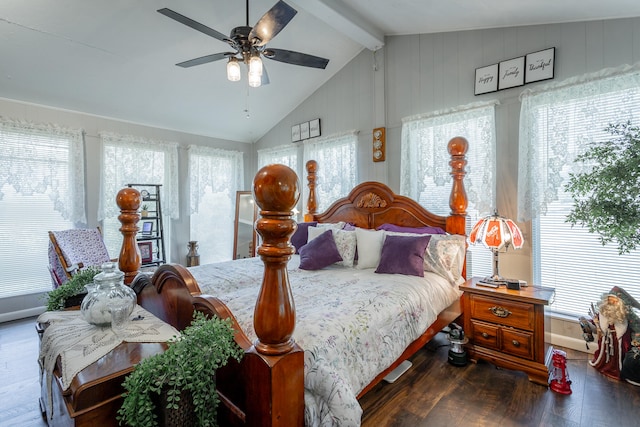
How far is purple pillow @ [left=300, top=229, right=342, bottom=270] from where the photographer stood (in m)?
Answer: 2.89

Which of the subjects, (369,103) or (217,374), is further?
(369,103)

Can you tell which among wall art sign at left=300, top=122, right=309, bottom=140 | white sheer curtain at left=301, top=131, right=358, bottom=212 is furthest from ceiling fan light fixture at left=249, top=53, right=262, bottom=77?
wall art sign at left=300, top=122, right=309, bottom=140

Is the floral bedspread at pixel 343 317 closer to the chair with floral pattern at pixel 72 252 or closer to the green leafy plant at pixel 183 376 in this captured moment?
the green leafy plant at pixel 183 376

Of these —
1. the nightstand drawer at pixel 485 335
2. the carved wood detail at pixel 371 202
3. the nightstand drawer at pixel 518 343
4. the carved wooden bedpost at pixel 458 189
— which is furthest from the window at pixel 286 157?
the nightstand drawer at pixel 518 343

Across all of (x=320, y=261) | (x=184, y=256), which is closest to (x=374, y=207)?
(x=320, y=261)

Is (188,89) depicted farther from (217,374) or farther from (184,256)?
(217,374)

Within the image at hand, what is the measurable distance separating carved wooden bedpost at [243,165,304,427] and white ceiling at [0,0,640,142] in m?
2.51

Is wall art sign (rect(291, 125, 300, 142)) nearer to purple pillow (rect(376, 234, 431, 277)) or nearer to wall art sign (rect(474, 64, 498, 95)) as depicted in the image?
wall art sign (rect(474, 64, 498, 95))

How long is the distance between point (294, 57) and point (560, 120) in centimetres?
237

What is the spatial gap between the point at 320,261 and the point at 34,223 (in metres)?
3.73

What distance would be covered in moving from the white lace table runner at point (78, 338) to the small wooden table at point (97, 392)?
1.8 inches

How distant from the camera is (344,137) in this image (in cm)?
435

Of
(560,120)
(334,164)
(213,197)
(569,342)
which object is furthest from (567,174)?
(213,197)

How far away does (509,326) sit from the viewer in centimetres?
240
